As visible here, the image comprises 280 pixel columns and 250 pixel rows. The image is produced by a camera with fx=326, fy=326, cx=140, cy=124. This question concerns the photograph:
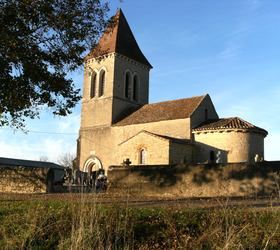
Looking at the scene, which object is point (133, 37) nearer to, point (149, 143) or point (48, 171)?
point (149, 143)

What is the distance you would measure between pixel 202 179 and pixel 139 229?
624cm

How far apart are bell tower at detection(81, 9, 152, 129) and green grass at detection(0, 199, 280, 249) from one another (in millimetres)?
25103

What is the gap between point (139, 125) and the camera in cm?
2909

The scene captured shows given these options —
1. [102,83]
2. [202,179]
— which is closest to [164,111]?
[102,83]

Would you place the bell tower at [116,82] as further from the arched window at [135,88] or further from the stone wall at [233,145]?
the stone wall at [233,145]

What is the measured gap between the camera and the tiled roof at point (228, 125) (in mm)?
24886

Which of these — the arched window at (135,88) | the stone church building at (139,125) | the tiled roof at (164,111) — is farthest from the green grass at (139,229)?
the arched window at (135,88)

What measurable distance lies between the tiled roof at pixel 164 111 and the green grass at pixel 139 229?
20.1m

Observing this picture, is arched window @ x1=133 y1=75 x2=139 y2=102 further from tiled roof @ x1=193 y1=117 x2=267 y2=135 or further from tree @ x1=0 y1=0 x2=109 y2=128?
tree @ x1=0 y1=0 x2=109 y2=128

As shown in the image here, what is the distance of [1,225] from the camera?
265 inches

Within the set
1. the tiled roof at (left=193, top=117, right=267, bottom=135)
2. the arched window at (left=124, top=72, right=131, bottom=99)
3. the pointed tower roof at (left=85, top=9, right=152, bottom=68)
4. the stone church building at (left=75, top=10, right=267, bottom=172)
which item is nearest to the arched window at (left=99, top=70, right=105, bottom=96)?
the stone church building at (left=75, top=10, right=267, bottom=172)

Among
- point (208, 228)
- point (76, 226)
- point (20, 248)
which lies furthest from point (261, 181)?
point (20, 248)

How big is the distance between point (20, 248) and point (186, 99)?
25214 millimetres

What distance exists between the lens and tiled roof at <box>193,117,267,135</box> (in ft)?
81.6
